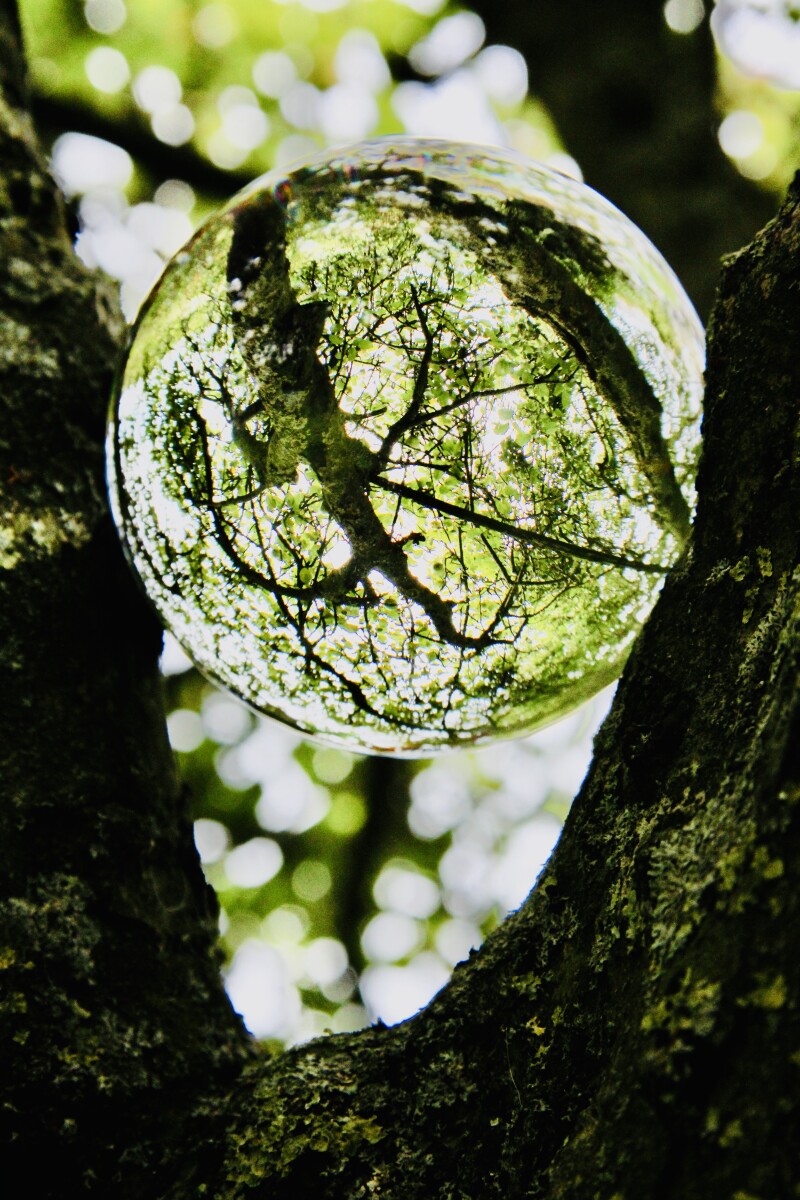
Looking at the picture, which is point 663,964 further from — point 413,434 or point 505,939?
point 413,434

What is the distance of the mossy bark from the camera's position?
28.7 inches

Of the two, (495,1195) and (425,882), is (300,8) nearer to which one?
(425,882)

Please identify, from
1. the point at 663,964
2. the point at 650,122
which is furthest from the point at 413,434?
the point at 650,122

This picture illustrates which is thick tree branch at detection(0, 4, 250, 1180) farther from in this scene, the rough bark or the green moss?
the rough bark

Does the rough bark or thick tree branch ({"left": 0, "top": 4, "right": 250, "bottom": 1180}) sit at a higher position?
the rough bark

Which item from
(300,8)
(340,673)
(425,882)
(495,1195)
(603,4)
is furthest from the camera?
(425,882)

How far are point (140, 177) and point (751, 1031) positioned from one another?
451 cm

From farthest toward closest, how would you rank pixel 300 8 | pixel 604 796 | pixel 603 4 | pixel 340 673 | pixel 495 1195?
pixel 300 8
pixel 603 4
pixel 340 673
pixel 604 796
pixel 495 1195

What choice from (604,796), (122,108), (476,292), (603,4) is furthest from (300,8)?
(604,796)

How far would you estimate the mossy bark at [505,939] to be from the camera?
0.73 metres

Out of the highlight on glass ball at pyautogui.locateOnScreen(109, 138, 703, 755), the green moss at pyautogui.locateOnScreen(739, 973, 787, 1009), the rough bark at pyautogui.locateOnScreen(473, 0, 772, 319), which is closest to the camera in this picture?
the green moss at pyautogui.locateOnScreen(739, 973, 787, 1009)

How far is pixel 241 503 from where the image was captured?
1.18 meters

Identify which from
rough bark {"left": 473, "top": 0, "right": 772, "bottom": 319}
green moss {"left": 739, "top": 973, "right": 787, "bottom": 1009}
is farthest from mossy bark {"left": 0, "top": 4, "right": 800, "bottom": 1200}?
rough bark {"left": 473, "top": 0, "right": 772, "bottom": 319}

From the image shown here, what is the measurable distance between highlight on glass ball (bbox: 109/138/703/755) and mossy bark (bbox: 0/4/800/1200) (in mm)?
134
